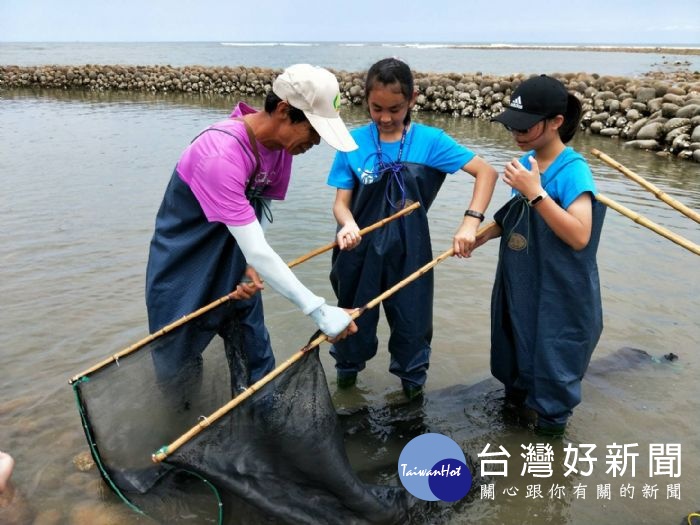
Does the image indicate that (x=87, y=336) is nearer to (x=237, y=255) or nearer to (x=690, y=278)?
(x=237, y=255)

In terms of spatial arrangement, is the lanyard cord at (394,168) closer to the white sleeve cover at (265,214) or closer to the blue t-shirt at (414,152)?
the blue t-shirt at (414,152)

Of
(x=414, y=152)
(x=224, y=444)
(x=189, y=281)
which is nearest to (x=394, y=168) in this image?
(x=414, y=152)

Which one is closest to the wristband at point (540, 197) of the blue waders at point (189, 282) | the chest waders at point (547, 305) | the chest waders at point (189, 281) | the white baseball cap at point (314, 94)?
the chest waders at point (547, 305)

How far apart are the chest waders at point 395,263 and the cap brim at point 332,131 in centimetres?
70

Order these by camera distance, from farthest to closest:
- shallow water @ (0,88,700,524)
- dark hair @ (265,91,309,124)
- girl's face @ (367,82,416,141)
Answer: shallow water @ (0,88,700,524)
girl's face @ (367,82,416,141)
dark hair @ (265,91,309,124)

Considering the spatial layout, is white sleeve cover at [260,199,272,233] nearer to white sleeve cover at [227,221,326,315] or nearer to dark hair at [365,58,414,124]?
white sleeve cover at [227,221,326,315]

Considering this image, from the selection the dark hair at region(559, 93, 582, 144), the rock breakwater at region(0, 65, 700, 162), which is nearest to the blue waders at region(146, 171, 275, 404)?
the rock breakwater at region(0, 65, 700, 162)

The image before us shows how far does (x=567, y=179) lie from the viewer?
2.67m

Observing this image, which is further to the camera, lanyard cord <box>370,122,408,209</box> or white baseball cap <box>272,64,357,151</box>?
lanyard cord <box>370,122,408,209</box>

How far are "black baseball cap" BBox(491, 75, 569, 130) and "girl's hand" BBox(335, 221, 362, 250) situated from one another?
3.20ft

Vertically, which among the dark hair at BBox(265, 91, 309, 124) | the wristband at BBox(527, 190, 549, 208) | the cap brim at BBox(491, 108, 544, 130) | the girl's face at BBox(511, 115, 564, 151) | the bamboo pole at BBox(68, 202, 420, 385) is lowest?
the bamboo pole at BBox(68, 202, 420, 385)

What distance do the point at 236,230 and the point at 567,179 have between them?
1.66 m

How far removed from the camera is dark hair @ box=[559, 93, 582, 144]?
2717 millimetres

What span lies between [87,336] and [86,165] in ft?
25.9
